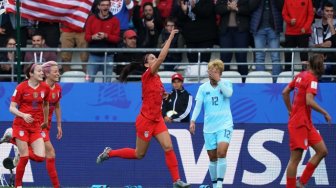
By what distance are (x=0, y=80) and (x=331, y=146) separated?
727 centimetres

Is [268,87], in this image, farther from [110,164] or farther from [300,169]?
[110,164]

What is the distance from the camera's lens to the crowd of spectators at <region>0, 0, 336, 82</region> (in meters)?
22.7

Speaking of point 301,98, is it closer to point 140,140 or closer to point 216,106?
point 216,106

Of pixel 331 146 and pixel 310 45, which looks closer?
pixel 331 146

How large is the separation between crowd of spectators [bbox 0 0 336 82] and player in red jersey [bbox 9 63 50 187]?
3.68 m

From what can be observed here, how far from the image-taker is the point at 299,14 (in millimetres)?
22438

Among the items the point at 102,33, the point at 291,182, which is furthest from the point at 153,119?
the point at 102,33

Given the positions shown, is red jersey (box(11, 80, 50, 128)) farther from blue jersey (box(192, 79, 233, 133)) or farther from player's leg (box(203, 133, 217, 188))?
player's leg (box(203, 133, 217, 188))

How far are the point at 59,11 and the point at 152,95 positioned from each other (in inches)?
211

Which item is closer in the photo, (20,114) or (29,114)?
(20,114)

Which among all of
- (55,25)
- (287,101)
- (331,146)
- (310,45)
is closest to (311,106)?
(287,101)

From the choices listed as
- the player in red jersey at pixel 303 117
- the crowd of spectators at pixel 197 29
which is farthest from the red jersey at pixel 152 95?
the crowd of spectators at pixel 197 29

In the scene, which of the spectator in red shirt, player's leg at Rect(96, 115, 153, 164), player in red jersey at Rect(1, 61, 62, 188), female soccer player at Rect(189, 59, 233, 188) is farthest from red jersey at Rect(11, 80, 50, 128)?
the spectator in red shirt

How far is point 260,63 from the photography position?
21.9m
